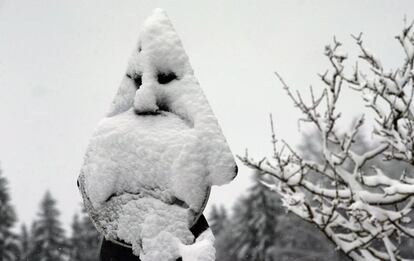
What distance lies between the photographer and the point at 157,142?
3.91 meters

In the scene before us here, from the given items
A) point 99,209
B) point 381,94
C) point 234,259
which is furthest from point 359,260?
point 234,259

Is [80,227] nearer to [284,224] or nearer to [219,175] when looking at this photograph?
[284,224]

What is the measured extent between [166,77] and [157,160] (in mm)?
716

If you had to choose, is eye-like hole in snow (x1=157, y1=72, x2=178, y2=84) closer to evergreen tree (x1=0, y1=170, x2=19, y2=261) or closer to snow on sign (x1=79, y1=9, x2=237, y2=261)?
snow on sign (x1=79, y1=9, x2=237, y2=261)

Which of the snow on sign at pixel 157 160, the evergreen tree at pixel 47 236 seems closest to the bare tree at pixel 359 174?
the snow on sign at pixel 157 160

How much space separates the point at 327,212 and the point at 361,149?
28.3 metres

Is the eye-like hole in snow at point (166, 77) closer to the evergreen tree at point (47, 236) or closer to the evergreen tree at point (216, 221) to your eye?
the evergreen tree at point (47, 236)

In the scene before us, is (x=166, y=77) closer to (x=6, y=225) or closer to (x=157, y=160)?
(x=157, y=160)

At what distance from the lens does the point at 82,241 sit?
125 ft

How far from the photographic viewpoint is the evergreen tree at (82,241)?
119ft

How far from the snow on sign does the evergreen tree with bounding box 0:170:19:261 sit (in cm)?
3151

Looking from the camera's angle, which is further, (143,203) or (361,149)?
(361,149)

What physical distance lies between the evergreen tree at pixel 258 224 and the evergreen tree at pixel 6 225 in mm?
14606

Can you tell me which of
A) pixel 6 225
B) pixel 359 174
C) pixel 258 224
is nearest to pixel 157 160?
pixel 359 174
